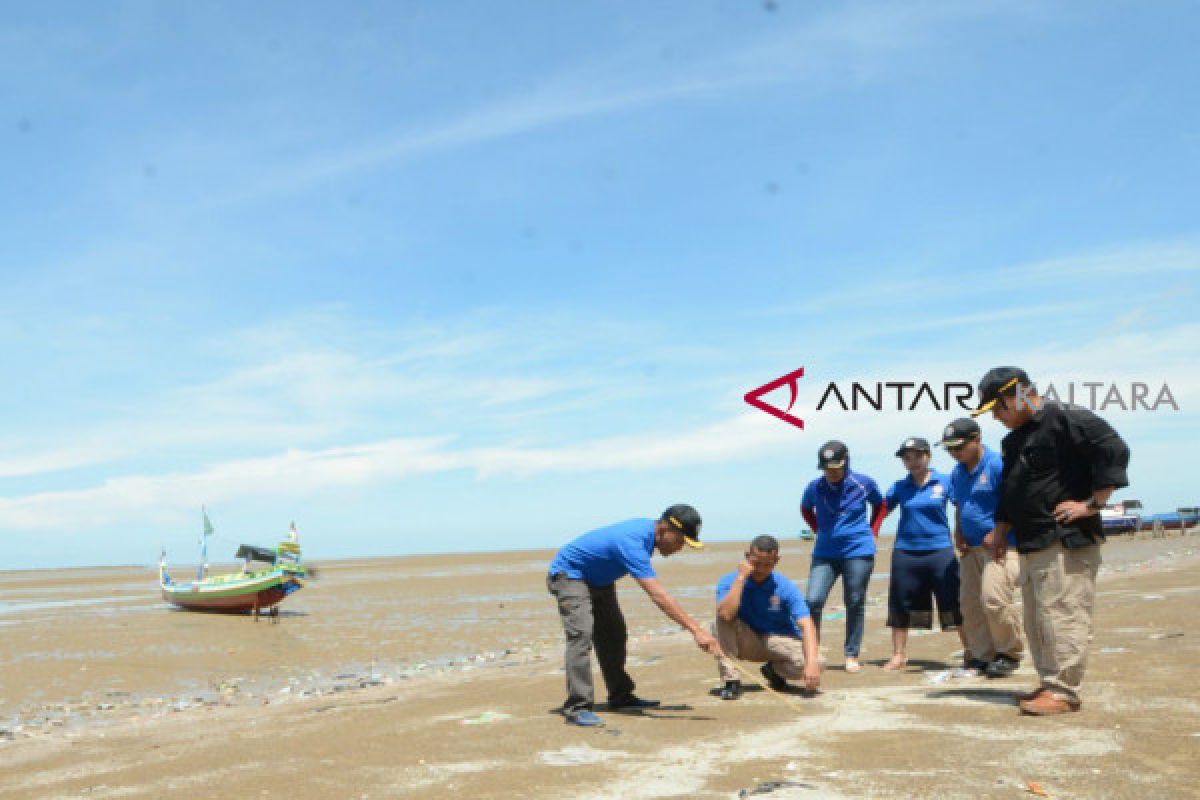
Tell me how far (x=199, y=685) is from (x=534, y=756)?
10.1m

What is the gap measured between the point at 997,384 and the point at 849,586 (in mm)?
3039

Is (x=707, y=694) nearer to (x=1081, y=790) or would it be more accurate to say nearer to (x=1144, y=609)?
(x=1081, y=790)

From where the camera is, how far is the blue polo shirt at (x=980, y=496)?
26.2ft

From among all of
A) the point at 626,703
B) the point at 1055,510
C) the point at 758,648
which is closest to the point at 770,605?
the point at 758,648

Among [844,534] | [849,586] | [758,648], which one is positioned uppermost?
[844,534]

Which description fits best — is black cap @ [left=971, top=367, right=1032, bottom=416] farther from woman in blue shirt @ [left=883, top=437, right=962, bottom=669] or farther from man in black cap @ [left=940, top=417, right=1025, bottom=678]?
woman in blue shirt @ [left=883, top=437, right=962, bottom=669]

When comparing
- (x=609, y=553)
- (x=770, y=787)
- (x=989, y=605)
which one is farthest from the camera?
(x=989, y=605)

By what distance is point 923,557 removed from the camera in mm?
8766

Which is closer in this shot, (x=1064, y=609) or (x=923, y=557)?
(x=1064, y=609)

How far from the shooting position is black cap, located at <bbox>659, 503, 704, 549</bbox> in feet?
21.6

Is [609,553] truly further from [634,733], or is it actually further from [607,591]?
[634,733]

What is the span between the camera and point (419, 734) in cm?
675

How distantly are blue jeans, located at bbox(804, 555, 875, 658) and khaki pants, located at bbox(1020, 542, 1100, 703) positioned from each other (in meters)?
2.35

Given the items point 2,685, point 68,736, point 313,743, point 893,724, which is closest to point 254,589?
point 2,685
